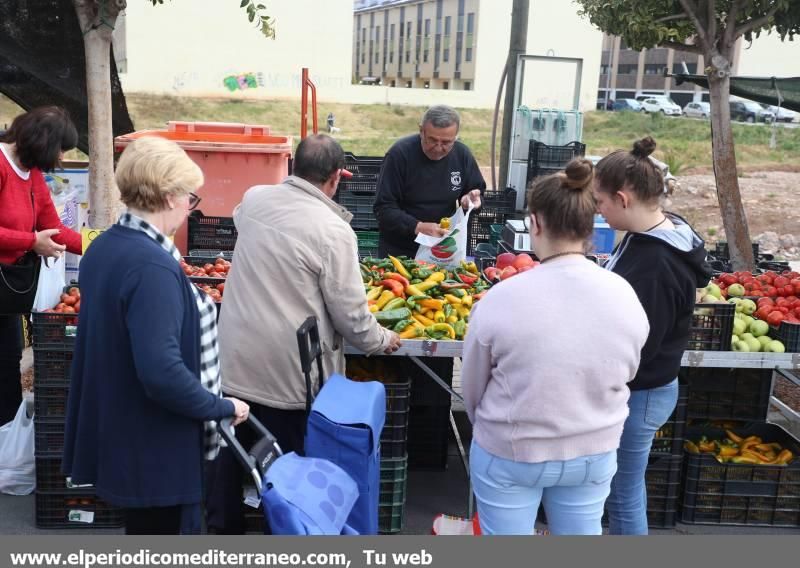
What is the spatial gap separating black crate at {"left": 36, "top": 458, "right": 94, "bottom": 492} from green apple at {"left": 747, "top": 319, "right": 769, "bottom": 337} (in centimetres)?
344

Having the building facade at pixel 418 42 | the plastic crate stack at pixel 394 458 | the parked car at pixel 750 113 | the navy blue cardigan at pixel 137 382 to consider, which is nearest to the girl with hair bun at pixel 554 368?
the navy blue cardigan at pixel 137 382

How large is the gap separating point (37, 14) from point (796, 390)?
7.11 metres

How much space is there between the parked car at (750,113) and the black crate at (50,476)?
5344 cm

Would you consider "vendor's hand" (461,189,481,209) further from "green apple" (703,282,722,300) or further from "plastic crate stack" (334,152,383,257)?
"plastic crate stack" (334,152,383,257)

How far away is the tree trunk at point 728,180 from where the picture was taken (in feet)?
25.0

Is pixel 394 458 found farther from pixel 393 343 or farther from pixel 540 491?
pixel 540 491

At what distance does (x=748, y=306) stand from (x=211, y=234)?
4055 millimetres

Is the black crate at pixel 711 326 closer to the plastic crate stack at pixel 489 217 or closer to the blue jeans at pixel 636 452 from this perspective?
the blue jeans at pixel 636 452

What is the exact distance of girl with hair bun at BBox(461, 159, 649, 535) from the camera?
8.28 feet

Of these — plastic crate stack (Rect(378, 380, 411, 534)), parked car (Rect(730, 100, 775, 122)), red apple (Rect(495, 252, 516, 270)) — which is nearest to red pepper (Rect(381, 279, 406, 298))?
plastic crate stack (Rect(378, 380, 411, 534))

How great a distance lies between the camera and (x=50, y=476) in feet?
13.9

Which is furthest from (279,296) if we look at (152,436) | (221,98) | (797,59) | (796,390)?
(797,59)
